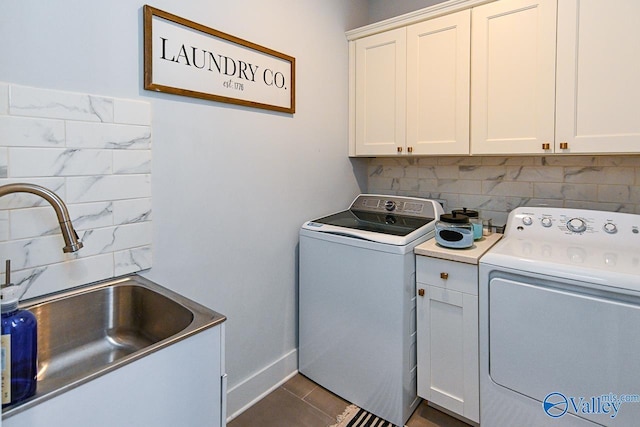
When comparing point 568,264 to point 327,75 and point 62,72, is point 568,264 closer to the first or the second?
point 327,75

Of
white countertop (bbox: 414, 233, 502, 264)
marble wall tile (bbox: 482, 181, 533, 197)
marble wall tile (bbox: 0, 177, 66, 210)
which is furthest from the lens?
marble wall tile (bbox: 482, 181, 533, 197)

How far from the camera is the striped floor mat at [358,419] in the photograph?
1.85 metres

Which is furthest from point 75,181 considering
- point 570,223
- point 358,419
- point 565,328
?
point 570,223

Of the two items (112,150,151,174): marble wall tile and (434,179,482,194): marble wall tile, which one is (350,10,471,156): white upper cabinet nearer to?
(434,179,482,194): marble wall tile

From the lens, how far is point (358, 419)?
189 cm

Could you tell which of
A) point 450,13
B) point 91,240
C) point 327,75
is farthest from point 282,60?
point 91,240

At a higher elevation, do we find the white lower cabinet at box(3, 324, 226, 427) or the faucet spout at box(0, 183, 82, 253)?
the faucet spout at box(0, 183, 82, 253)

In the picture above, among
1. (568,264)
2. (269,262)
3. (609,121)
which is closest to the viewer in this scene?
(568,264)

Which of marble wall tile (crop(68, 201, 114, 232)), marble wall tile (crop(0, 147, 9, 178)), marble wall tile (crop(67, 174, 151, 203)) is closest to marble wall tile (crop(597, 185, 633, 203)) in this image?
marble wall tile (crop(67, 174, 151, 203))

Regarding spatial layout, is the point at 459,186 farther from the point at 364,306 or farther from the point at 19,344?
the point at 19,344

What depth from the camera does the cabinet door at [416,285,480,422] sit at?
1690mm

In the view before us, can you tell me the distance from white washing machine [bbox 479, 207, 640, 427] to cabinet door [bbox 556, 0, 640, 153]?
39 centimetres

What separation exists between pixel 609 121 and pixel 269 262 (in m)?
1.79

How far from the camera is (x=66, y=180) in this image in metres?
1.27
